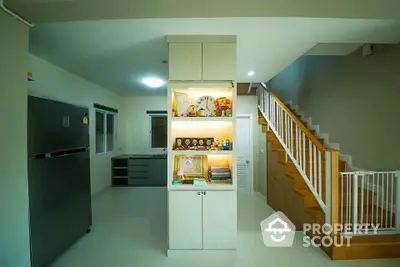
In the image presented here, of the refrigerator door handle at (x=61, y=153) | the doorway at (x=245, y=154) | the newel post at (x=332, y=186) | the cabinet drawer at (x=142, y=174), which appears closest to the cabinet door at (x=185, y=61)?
the refrigerator door handle at (x=61, y=153)

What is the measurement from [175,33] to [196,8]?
2.81 ft

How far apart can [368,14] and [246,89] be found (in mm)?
4126

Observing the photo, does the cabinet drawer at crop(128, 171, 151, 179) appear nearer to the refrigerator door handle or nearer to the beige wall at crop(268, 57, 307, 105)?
the refrigerator door handle

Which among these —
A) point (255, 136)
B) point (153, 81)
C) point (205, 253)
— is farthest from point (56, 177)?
point (255, 136)

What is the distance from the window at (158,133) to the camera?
7148 mm

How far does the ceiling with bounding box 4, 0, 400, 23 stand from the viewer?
1.75 metres

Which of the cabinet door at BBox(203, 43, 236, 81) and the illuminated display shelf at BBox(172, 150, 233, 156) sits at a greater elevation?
the cabinet door at BBox(203, 43, 236, 81)

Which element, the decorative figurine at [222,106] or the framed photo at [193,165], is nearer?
the decorative figurine at [222,106]

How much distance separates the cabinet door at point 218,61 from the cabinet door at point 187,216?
1345 millimetres

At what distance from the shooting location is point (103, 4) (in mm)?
1768

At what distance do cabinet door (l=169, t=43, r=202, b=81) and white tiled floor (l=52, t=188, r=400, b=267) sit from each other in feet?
6.72

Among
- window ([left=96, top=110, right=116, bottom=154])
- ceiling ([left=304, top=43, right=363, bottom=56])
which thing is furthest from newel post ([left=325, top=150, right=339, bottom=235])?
window ([left=96, top=110, right=116, bottom=154])

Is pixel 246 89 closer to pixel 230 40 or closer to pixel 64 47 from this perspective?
pixel 230 40

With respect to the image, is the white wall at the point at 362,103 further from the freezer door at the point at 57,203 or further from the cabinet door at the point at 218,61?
the freezer door at the point at 57,203
